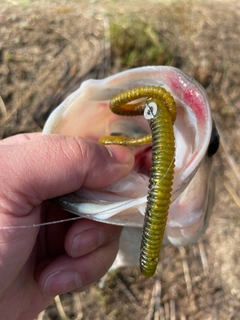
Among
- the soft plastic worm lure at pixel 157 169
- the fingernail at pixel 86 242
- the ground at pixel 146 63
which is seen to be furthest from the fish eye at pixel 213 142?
the ground at pixel 146 63

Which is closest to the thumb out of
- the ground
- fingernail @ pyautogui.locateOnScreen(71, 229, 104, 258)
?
fingernail @ pyautogui.locateOnScreen(71, 229, 104, 258)

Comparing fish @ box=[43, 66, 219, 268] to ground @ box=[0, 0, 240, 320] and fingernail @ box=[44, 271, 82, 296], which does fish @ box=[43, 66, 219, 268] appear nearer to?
fingernail @ box=[44, 271, 82, 296]

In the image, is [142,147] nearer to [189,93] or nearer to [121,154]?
[121,154]

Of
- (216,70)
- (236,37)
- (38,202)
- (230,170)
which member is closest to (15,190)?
(38,202)

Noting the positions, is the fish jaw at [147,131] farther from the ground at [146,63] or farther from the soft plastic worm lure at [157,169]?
the ground at [146,63]

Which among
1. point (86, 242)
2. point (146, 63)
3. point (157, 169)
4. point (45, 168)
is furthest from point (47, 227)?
point (146, 63)

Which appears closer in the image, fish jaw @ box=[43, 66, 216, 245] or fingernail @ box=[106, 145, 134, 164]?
fish jaw @ box=[43, 66, 216, 245]

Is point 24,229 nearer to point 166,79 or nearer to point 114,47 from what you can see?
Answer: point 166,79
